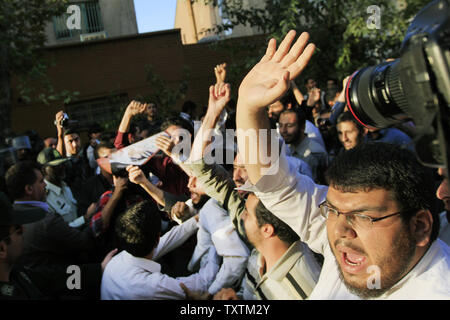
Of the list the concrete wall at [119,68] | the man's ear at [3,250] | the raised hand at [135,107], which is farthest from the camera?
the concrete wall at [119,68]

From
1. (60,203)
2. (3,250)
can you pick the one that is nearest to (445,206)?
(3,250)

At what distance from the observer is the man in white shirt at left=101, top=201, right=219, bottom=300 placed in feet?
7.09

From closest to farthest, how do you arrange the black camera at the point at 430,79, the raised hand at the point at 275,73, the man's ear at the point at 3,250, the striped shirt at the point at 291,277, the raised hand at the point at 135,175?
1. the black camera at the point at 430,79
2. the raised hand at the point at 275,73
3. the striped shirt at the point at 291,277
4. the man's ear at the point at 3,250
5. the raised hand at the point at 135,175

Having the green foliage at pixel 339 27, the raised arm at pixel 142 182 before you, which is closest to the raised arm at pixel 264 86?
the raised arm at pixel 142 182

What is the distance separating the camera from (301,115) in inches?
155

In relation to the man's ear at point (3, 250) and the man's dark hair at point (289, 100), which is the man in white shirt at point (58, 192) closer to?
the man's ear at point (3, 250)

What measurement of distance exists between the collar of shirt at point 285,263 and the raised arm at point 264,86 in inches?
20.5

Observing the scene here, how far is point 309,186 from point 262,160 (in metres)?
0.27

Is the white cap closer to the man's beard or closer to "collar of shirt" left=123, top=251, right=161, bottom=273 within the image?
"collar of shirt" left=123, top=251, right=161, bottom=273

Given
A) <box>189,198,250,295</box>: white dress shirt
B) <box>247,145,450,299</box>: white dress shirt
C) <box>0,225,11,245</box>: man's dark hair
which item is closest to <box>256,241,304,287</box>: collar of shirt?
<box>247,145,450,299</box>: white dress shirt

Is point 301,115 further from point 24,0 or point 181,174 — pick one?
point 24,0

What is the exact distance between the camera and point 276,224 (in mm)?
1895

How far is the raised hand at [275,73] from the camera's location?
4.49 feet
